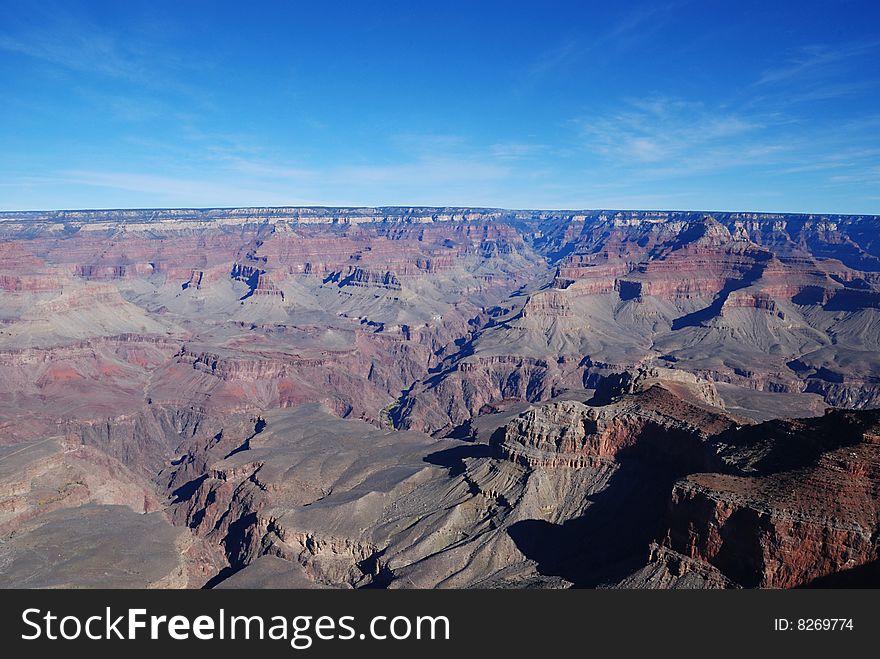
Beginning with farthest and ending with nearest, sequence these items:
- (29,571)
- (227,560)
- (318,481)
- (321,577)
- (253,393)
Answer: (253,393)
(318,481)
(227,560)
(321,577)
(29,571)

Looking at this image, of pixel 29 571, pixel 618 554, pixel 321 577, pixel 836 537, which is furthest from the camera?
pixel 321 577

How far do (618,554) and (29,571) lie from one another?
2484 inches

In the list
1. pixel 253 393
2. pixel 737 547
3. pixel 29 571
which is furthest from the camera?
pixel 253 393

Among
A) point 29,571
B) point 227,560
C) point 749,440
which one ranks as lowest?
point 227,560

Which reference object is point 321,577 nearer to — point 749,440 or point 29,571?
point 29,571

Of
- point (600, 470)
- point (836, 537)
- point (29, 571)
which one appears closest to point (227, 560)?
point (29, 571)

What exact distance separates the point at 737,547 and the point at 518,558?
82.5 feet

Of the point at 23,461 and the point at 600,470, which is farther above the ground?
the point at 600,470

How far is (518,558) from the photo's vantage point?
6856 cm

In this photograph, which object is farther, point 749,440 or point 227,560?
point 227,560

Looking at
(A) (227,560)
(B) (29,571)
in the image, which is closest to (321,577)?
(A) (227,560)

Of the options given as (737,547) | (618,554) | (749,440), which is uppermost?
(749,440)

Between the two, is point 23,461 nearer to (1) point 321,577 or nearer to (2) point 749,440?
(1) point 321,577

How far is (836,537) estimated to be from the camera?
46.6 metres
